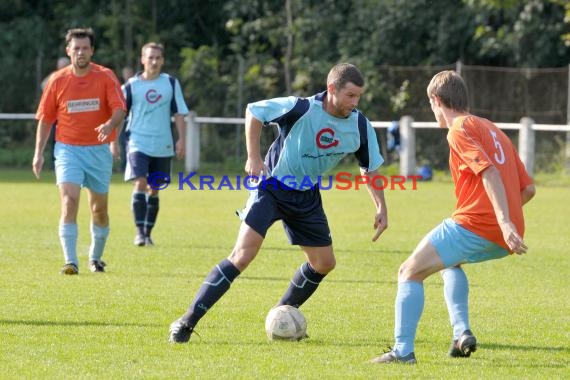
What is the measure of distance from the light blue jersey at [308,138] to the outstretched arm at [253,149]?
0.05 m

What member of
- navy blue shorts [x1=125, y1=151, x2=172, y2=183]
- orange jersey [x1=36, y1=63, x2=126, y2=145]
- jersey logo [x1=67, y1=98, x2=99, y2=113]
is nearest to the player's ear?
orange jersey [x1=36, y1=63, x2=126, y2=145]

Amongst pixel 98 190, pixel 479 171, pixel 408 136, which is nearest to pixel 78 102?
pixel 98 190

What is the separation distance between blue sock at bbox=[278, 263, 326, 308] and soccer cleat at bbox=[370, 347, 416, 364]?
117 centimetres

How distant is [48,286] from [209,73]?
1977 cm

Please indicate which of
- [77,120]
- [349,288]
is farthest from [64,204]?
[349,288]

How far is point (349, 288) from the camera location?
407 inches

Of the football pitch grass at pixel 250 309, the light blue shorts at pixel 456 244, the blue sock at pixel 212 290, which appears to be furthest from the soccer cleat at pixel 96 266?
the light blue shorts at pixel 456 244

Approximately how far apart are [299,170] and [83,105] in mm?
3851

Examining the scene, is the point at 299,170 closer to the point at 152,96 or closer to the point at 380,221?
the point at 380,221

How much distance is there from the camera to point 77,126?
35.9 ft

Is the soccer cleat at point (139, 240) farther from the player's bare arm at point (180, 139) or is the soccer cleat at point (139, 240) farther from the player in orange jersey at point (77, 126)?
the player in orange jersey at point (77, 126)

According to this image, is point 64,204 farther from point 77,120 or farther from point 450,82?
point 450,82

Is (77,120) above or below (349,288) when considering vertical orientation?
above

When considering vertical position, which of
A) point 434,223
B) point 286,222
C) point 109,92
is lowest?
point 434,223
